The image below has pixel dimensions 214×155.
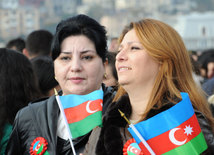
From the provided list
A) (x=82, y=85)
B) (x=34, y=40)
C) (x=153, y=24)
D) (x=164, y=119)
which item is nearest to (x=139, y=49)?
(x=153, y=24)

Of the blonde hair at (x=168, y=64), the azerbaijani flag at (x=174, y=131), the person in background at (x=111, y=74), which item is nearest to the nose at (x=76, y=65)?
the blonde hair at (x=168, y=64)

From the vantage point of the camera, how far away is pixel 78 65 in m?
2.50

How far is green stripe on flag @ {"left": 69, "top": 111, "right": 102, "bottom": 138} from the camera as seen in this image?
2275mm

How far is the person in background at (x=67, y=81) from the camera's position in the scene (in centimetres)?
243

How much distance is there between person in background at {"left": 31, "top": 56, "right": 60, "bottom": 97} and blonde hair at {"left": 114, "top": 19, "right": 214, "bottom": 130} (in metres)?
1.33

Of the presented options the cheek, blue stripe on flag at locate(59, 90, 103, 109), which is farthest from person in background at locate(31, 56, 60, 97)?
blue stripe on flag at locate(59, 90, 103, 109)

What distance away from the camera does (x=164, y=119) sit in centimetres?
201

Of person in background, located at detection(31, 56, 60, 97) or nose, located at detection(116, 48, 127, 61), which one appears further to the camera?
person in background, located at detection(31, 56, 60, 97)

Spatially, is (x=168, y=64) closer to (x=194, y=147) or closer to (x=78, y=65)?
(x=194, y=147)

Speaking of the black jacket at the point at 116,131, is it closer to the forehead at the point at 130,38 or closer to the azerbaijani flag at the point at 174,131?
the azerbaijani flag at the point at 174,131

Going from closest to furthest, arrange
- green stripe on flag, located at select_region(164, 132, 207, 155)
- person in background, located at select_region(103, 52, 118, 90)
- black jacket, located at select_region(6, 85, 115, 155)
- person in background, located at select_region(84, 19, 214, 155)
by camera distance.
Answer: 1. green stripe on flag, located at select_region(164, 132, 207, 155)
2. person in background, located at select_region(84, 19, 214, 155)
3. black jacket, located at select_region(6, 85, 115, 155)
4. person in background, located at select_region(103, 52, 118, 90)

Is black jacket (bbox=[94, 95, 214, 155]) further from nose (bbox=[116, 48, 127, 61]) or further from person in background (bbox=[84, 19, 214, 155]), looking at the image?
nose (bbox=[116, 48, 127, 61])

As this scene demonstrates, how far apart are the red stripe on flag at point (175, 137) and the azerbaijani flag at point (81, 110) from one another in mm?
349

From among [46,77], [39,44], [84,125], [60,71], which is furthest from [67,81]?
[39,44]
